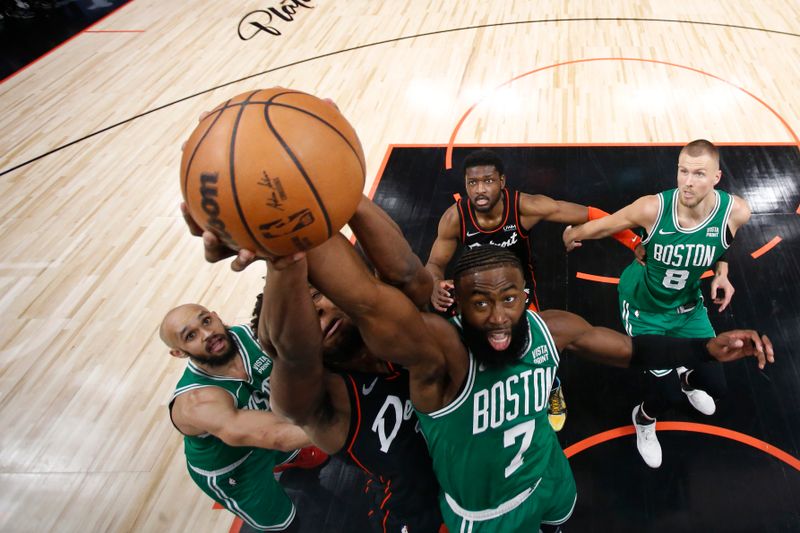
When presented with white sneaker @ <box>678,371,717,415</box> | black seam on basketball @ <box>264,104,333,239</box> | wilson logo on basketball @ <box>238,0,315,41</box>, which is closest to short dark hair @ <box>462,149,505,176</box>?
white sneaker @ <box>678,371,717,415</box>

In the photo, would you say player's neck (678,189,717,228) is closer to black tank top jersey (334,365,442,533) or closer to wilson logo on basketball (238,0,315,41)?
black tank top jersey (334,365,442,533)

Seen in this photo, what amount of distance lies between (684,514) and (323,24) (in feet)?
32.4

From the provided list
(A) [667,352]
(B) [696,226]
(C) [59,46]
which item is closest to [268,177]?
(A) [667,352]

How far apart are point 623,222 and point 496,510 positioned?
2.17m

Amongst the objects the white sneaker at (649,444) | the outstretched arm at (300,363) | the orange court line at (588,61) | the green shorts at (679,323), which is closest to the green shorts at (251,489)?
the outstretched arm at (300,363)

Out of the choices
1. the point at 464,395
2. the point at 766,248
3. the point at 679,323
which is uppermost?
the point at 464,395

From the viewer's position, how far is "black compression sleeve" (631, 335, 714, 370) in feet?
8.40

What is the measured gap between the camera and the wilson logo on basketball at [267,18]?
10430 millimetres

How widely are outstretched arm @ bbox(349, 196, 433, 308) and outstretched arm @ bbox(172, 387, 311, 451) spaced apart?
0.96 meters

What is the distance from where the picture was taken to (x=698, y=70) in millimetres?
7746

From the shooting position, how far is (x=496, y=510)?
224cm

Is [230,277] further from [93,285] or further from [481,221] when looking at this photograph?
[481,221]

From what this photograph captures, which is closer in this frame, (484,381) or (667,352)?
(484,381)

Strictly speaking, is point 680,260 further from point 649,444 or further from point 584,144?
point 584,144
